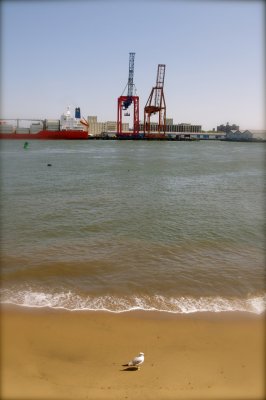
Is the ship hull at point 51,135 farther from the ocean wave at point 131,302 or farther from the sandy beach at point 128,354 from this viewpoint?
the sandy beach at point 128,354

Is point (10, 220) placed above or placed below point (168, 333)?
above

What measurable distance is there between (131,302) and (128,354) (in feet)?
4.62

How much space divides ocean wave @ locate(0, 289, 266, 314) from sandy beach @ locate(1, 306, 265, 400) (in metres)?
0.19

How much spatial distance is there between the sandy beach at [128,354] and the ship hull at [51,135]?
63.8m

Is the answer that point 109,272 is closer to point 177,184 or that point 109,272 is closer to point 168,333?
point 168,333

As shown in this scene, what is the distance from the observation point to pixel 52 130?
220ft

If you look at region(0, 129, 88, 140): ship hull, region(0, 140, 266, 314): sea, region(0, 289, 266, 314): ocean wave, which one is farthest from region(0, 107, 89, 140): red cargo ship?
region(0, 289, 266, 314): ocean wave

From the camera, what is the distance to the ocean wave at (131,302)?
536 cm

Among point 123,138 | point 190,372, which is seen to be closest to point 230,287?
point 190,372

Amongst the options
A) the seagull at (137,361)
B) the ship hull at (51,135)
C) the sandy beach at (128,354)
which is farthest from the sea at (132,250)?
the ship hull at (51,135)

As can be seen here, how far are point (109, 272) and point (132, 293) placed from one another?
0.94 metres

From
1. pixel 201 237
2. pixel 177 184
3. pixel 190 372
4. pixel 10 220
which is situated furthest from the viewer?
pixel 177 184

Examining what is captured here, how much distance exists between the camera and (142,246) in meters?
8.28

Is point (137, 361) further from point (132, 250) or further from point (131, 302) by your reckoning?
point (132, 250)
